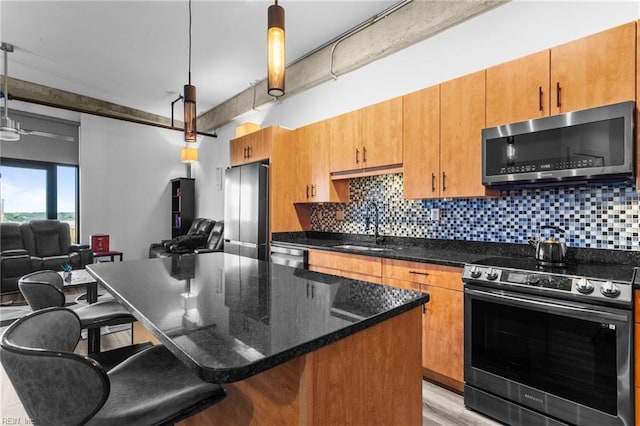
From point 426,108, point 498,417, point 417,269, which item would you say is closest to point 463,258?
point 417,269

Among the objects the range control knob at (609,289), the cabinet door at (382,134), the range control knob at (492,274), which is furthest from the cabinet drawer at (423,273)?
the cabinet door at (382,134)

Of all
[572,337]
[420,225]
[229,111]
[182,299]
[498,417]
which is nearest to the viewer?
[182,299]

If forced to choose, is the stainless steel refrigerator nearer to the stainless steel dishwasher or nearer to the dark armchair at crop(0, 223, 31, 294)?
the stainless steel dishwasher

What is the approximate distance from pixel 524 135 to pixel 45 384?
259 cm

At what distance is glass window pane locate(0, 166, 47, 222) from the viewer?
545 centimetres

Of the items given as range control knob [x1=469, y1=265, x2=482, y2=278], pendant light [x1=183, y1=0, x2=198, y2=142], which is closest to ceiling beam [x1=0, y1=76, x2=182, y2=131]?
pendant light [x1=183, y1=0, x2=198, y2=142]

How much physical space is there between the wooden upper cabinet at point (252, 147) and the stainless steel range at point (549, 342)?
278cm

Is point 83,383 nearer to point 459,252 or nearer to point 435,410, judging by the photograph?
point 435,410

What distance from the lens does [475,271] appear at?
2049 millimetres

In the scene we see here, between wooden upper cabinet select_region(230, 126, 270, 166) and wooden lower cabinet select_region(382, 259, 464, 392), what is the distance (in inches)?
93.2

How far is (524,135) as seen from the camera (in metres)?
2.14

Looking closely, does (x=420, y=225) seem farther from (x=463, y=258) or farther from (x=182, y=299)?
(x=182, y=299)

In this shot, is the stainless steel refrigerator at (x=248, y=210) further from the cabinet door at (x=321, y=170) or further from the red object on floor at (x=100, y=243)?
the red object on floor at (x=100, y=243)

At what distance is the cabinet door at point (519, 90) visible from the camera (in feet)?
6.99
